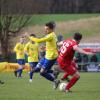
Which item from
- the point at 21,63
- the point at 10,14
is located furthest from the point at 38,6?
the point at 21,63

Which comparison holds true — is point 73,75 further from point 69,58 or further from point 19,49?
point 19,49

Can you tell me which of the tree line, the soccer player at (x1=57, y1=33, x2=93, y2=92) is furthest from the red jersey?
the tree line

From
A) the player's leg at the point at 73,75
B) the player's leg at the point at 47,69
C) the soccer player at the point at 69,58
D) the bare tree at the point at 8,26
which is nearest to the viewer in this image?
the soccer player at the point at 69,58

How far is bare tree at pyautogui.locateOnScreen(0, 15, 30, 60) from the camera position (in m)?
61.8

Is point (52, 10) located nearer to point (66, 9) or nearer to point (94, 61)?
point (66, 9)

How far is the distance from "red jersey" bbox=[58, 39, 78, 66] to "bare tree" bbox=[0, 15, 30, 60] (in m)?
37.3

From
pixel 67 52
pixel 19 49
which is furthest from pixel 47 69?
pixel 19 49

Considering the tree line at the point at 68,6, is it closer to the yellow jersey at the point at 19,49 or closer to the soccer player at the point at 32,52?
the yellow jersey at the point at 19,49

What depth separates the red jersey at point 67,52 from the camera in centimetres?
1898

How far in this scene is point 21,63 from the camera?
32.6m

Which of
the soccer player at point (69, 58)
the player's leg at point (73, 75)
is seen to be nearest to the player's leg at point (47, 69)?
the soccer player at point (69, 58)

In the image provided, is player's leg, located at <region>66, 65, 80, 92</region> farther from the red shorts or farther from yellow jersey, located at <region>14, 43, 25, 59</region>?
yellow jersey, located at <region>14, 43, 25, 59</region>

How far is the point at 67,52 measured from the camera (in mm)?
19156

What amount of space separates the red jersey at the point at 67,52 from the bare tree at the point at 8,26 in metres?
37.3
